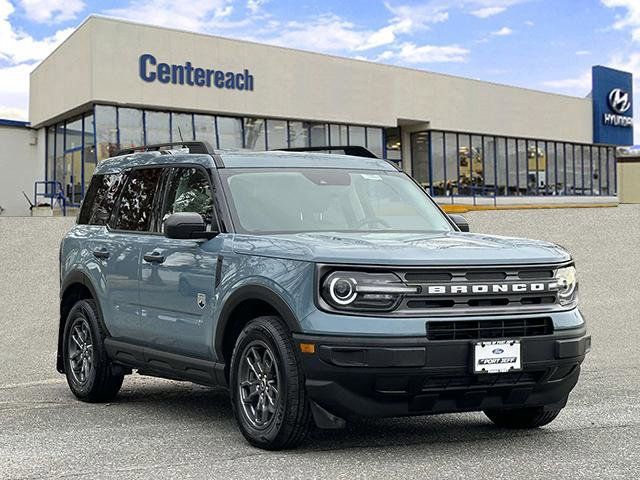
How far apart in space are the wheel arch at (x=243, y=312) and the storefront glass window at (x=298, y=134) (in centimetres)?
3173

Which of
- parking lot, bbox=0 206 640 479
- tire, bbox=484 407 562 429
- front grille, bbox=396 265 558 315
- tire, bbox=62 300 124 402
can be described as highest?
front grille, bbox=396 265 558 315

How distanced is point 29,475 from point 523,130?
1861 inches

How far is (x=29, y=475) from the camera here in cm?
549

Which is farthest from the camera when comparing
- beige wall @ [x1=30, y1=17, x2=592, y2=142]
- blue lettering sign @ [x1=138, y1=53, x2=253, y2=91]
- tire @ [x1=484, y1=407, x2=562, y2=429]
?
blue lettering sign @ [x1=138, y1=53, x2=253, y2=91]

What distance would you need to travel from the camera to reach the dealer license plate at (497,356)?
5.60 m

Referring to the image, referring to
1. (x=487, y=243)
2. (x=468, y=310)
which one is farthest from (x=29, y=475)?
(x=487, y=243)

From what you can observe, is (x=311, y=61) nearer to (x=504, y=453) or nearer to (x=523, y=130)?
(x=523, y=130)

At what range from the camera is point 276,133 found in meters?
37.7

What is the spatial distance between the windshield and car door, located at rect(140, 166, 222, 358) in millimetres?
261

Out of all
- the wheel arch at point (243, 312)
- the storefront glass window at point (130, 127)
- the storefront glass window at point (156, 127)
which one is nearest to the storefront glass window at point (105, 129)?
the storefront glass window at point (130, 127)

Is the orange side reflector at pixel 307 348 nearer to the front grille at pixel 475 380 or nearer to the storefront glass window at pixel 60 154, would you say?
the front grille at pixel 475 380

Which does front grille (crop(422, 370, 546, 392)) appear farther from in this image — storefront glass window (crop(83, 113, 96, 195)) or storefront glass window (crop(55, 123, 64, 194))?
storefront glass window (crop(55, 123, 64, 194))

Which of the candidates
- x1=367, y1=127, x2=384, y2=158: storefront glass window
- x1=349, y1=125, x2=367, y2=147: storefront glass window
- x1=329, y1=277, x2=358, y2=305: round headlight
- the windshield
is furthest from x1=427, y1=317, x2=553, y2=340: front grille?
x1=367, y1=127, x2=384, y2=158: storefront glass window

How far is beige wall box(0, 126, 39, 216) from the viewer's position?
38125mm
